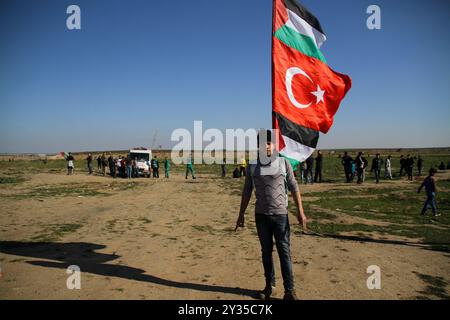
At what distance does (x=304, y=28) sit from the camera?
7008mm

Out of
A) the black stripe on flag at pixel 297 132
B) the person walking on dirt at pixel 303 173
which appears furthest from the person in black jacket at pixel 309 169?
the black stripe on flag at pixel 297 132

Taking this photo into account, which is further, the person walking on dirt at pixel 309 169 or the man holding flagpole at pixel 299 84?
the person walking on dirt at pixel 309 169

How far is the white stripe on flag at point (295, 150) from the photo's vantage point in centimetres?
619

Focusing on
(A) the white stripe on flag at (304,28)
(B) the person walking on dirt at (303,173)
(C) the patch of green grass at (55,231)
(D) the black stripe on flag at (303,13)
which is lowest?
(C) the patch of green grass at (55,231)

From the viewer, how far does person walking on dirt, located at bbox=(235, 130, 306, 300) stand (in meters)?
4.42

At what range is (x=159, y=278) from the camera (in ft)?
17.7

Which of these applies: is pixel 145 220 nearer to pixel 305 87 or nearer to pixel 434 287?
pixel 305 87

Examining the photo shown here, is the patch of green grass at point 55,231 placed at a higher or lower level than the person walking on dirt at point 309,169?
lower

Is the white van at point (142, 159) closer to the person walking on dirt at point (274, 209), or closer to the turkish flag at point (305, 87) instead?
the turkish flag at point (305, 87)

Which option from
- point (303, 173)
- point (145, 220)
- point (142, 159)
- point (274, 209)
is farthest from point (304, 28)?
point (142, 159)

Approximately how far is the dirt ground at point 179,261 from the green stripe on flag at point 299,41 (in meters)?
4.55

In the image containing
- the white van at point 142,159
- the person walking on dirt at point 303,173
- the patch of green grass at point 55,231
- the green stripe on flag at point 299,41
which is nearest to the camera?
the green stripe on flag at point 299,41

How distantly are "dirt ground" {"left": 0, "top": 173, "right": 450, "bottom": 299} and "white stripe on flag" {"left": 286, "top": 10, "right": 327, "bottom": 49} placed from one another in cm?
495
